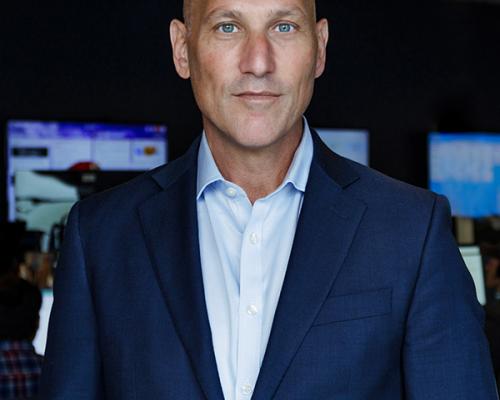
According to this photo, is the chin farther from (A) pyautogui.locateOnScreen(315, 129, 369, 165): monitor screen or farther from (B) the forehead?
(A) pyautogui.locateOnScreen(315, 129, 369, 165): monitor screen

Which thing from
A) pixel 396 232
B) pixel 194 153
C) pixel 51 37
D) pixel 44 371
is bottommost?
pixel 44 371

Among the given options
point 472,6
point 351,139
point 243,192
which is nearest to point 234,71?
point 243,192

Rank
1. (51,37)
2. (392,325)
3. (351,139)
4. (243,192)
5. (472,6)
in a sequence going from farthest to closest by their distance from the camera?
(472,6), (351,139), (51,37), (243,192), (392,325)

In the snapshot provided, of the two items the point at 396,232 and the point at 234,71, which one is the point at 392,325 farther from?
the point at 234,71

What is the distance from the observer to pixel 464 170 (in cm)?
822

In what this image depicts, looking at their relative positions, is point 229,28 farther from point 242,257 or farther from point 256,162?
point 242,257

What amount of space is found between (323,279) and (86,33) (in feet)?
19.6

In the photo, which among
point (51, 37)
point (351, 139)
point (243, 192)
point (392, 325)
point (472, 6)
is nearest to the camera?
point (392, 325)

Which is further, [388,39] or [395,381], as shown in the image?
[388,39]

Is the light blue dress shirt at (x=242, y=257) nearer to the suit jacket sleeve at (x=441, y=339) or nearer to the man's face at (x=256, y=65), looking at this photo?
the man's face at (x=256, y=65)

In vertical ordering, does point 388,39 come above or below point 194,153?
above

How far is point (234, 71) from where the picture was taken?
135cm

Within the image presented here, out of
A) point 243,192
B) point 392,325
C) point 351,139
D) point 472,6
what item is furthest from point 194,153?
point 472,6

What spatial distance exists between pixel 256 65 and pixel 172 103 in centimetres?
603
